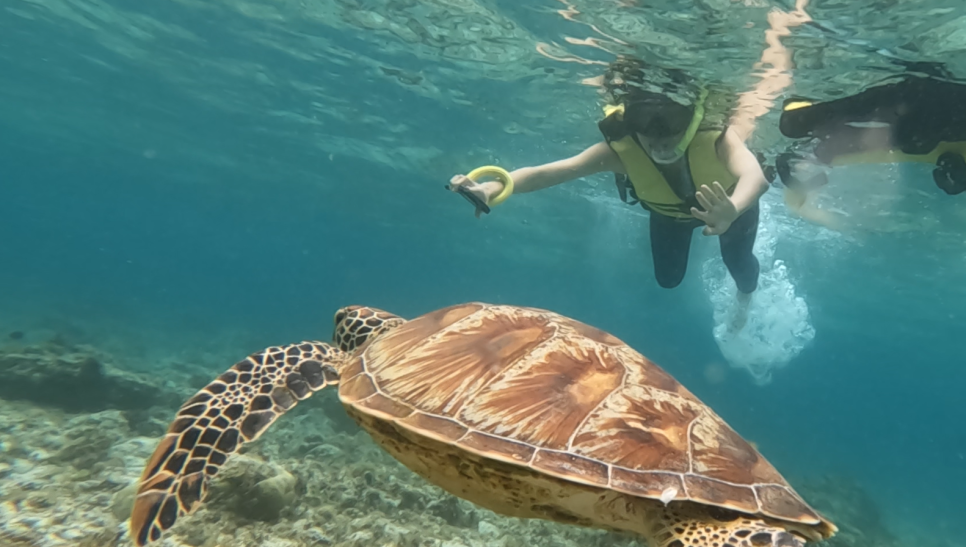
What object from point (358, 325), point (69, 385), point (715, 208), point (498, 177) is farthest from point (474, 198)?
point (69, 385)

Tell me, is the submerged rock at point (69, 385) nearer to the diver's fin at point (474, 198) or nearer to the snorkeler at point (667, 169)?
the diver's fin at point (474, 198)

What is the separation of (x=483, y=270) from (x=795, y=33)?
54329 millimetres

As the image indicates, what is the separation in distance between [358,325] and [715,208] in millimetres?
2924

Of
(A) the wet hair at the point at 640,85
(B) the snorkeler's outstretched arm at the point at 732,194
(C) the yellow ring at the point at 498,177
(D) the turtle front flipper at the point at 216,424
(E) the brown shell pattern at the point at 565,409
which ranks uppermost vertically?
(A) the wet hair at the point at 640,85

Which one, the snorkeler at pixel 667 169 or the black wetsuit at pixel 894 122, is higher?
the black wetsuit at pixel 894 122

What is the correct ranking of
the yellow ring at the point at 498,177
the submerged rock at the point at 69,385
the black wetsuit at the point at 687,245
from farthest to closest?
1. the submerged rock at the point at 69,385
2. the black wetsuit at the point at 687,245
3. the yellow ring at the point at 498,177

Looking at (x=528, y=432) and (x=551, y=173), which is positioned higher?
(x=551, y=173)

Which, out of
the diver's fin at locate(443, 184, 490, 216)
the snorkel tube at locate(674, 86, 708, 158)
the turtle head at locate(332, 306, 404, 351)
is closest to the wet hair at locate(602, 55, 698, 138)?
the snorkel tube at locate(674, 86, 708, 158)

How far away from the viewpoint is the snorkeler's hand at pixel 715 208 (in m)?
4.11

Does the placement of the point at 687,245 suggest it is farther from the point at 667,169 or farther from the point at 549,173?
the point at 549,173

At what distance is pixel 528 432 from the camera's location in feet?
8.44

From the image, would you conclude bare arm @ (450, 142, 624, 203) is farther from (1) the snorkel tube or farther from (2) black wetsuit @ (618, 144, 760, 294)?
(1) the snorkel tube

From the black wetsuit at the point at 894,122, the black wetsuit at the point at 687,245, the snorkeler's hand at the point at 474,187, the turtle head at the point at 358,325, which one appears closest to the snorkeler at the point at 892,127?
the black wetsuit at the point at 894,122

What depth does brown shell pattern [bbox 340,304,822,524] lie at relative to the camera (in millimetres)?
2441
